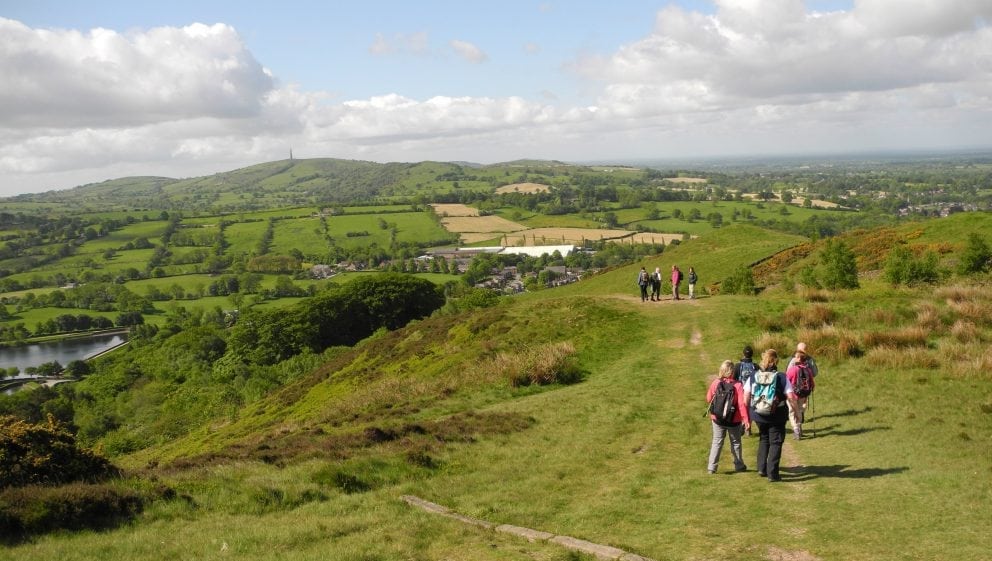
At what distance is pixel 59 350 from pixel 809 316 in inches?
6367

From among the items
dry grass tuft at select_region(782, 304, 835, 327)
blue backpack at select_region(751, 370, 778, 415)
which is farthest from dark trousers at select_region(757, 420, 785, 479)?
dry grass tuft at select_region(782, 304, 835, 327)

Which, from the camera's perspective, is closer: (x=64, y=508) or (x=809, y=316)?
(x=64, y=508)

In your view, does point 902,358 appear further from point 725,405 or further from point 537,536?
point 537,536

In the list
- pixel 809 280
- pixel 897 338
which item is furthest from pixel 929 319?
pixel 809 280

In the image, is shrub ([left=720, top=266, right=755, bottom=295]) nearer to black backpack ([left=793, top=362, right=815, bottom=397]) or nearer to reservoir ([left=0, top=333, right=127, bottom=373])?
black backpack ([left=793, top=362, right=815, bottom=397])

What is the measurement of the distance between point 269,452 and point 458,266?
516 ft

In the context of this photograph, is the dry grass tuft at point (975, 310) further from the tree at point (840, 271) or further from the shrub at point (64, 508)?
the shrub at point (64, 508)

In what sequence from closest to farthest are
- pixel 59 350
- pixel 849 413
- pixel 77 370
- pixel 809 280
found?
pixel 849 413, pixel 809 280, pixel 77 370, pixel 59 350

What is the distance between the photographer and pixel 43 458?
40.5 feet

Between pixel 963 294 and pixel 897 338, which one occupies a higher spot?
pixel 963 294

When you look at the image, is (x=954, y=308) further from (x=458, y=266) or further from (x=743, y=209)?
(x=743, y=209)

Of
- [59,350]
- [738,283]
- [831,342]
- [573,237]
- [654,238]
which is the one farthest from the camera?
[573,237]

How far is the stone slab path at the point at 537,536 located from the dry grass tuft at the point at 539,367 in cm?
1327

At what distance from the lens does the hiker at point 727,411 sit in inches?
515
